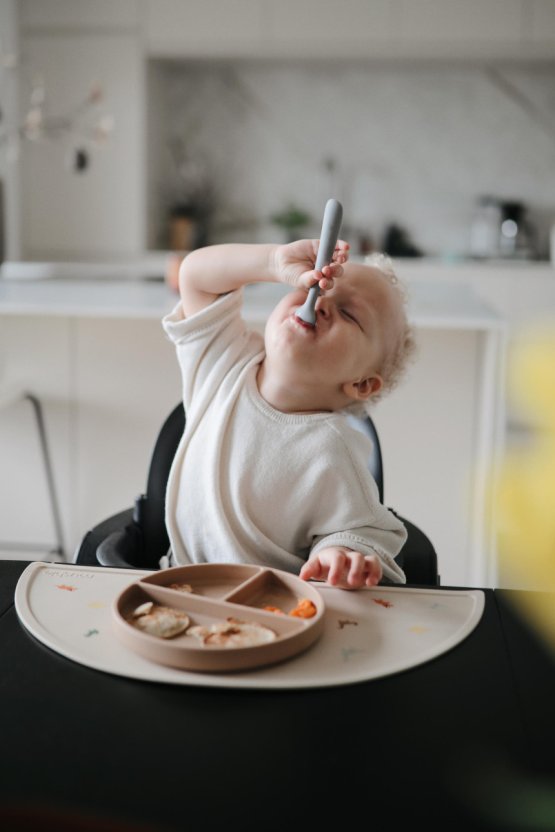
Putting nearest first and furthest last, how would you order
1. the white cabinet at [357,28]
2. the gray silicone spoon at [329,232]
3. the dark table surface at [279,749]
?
1. the dark table surface at [279,749]
2. the gray silicone spoon at [329,232]
3. the white cabinet at [357,28]

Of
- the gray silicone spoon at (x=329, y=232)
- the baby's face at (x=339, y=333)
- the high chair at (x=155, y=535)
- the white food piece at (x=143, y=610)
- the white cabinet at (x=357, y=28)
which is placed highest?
the white cabinet at (x=357, y=28)

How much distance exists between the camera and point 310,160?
5.20 meters

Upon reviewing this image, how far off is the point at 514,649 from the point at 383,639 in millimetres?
110

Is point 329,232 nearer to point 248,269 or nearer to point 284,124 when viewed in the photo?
point 248,269

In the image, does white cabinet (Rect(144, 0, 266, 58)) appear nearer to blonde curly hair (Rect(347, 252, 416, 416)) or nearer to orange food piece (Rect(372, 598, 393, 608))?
blonde curly hair (Rect(347, 252, 416, 416))

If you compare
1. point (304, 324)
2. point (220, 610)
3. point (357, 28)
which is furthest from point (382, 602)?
point (357, 28)

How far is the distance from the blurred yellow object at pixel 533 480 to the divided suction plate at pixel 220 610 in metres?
0.47

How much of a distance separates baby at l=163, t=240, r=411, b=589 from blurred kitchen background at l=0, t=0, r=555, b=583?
2.84 meters

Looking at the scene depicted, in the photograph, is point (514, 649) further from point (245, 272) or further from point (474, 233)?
point (474, 233)

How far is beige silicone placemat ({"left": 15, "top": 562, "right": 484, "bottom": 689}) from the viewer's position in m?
0.70

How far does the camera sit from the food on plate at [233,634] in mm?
735

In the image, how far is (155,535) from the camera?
53.3 inches

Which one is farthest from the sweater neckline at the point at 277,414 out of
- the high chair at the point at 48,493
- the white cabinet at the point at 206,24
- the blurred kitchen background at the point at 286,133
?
the white cabinet at the point at 206,24

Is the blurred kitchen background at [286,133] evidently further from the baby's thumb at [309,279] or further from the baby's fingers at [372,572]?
the baby's fingers at [372,572]
